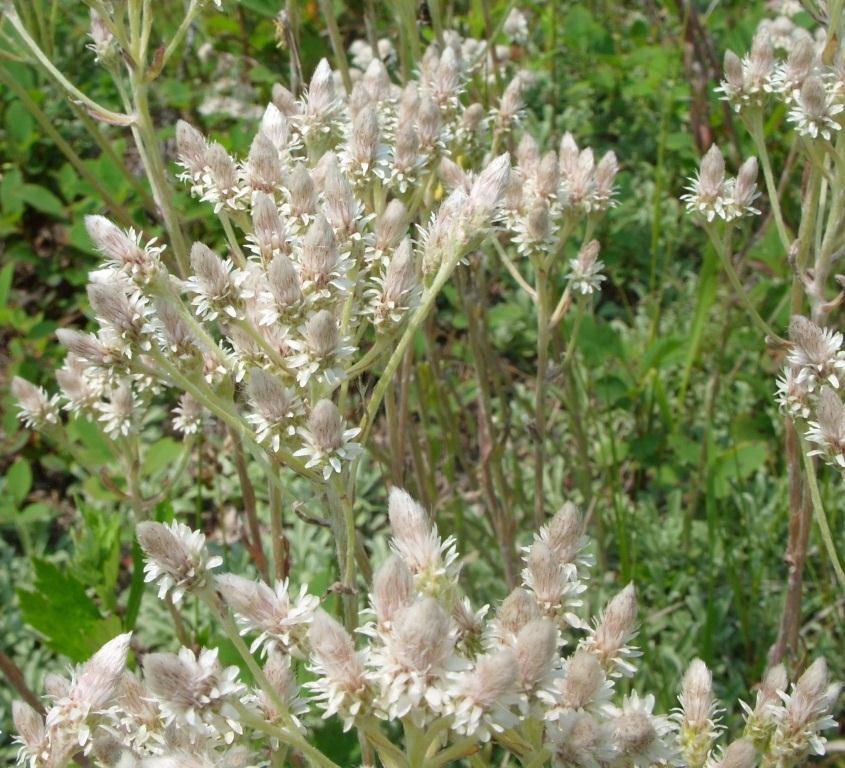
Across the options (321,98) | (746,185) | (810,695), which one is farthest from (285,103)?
(810,695)

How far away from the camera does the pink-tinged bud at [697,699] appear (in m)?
1.16

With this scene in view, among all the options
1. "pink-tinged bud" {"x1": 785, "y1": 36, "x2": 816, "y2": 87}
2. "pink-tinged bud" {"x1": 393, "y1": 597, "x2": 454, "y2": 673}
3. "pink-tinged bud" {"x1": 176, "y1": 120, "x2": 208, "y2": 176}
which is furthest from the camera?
"pink-tinged bud" {"x1": 785, "y1": 36, "x2": 816, "y2": 87}

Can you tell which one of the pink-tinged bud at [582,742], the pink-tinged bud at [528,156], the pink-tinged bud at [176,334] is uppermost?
the pink-tinged bud at [176,334]

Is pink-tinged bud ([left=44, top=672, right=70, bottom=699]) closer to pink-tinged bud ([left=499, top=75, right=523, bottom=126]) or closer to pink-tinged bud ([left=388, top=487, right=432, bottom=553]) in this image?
pink-tinged bud ([left=388, top=487, right=432, bottom=553])

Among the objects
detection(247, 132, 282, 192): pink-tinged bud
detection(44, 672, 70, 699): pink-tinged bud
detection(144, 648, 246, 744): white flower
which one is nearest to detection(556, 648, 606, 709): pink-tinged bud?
detection(144, 648, 246, 744): white flower

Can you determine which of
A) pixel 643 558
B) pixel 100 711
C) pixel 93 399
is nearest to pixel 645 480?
pixel 643 558

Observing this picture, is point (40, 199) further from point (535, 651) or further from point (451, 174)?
point (535, 651)

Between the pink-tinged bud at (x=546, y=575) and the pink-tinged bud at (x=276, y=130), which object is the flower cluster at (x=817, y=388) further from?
the pink-tinged bud at (x=276, y=130)

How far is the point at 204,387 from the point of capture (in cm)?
128

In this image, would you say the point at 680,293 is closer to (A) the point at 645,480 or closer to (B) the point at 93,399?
(A) the point at 645,480

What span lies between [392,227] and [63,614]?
100cm

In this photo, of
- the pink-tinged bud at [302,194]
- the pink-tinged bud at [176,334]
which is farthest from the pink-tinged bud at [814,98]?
the pink-tinged bud at [176,334]

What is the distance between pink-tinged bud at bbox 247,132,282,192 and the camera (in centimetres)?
135

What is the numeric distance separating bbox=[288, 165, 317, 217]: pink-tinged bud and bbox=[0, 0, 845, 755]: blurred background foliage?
721 mm
